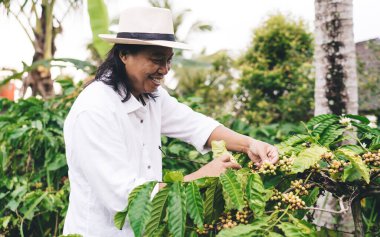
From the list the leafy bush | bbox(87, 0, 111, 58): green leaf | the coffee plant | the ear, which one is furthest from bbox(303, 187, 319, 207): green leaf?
bbox(87, 0, 111, 58): green leaf

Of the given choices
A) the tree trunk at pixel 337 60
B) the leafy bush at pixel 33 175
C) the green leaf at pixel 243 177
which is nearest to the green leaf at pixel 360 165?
the green leaf at pixel 243 177

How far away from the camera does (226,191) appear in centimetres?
166

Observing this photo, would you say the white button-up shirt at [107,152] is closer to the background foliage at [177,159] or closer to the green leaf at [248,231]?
the background foliage at [177,159]

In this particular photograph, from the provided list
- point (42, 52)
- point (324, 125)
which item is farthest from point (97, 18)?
point (324, 125)

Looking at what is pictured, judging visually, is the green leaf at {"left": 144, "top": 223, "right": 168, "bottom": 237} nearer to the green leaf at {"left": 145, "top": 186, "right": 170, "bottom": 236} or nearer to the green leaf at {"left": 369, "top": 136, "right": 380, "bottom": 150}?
the green leaf at {"left": 145, "top": 186, "right": 170, "bottom": 236}

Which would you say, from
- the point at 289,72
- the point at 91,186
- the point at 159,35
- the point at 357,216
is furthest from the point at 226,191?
the point at 289,72

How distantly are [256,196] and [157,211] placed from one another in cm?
34

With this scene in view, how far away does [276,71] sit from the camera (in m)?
10.0

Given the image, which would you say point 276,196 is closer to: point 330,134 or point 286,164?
point 286,164

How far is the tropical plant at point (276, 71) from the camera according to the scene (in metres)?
9.06

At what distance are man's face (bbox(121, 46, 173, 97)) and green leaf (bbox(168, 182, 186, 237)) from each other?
2.17 ft

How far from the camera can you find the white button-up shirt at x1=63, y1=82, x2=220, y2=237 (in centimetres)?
193

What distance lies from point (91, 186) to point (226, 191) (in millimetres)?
641

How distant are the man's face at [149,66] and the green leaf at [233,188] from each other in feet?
2.11
